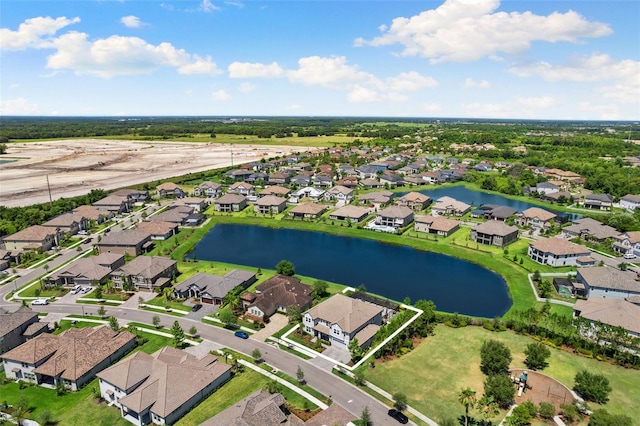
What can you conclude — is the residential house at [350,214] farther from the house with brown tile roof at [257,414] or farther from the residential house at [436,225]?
the house with brown tile roof at [257,414]

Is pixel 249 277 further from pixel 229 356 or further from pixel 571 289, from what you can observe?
pixel 571 289

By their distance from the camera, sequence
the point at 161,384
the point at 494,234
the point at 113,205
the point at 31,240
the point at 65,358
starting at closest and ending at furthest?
the point at 161,384 → the point at 65,358 → the point at 31,240 → the point at 494,234 → the point at 113,205

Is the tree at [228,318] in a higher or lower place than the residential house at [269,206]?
lower

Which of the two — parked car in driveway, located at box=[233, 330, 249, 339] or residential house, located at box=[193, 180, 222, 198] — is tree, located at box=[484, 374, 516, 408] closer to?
parked car in driveway, located at box=[233, 330, 249, 339]

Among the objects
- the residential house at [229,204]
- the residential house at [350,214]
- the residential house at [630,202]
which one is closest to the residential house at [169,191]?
the residential house at [229,204]

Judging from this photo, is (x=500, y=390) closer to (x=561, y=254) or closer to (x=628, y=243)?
(x=561, y=254)

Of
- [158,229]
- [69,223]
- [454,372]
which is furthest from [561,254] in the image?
[69,223]
